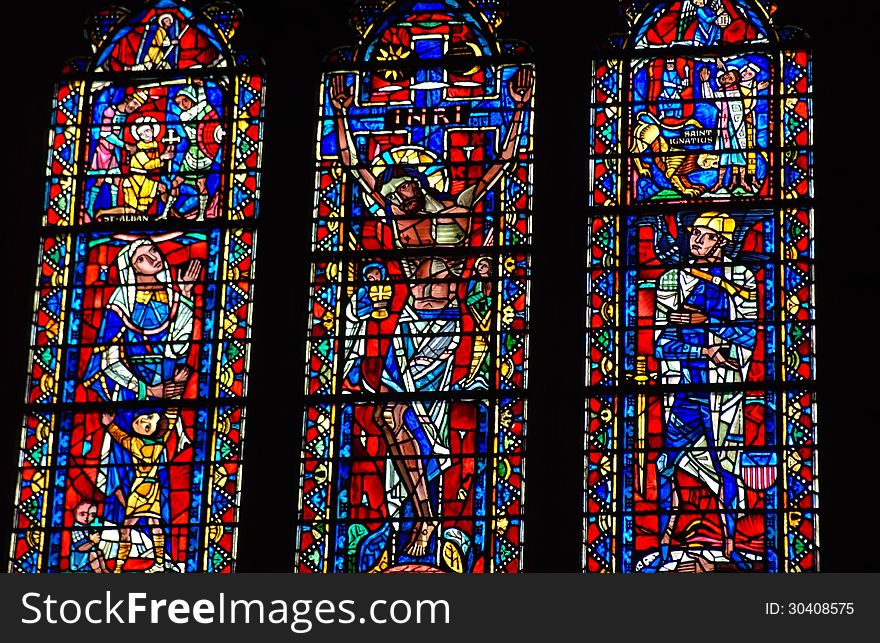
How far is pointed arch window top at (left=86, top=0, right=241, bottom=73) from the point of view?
1600 centimetres

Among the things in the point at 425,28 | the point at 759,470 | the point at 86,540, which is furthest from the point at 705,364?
the point at 86,540

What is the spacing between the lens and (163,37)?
16109 millimetres

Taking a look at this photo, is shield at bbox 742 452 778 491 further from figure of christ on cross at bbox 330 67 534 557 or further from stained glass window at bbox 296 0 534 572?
figure of christ on cross at bbox 330 67 534 557

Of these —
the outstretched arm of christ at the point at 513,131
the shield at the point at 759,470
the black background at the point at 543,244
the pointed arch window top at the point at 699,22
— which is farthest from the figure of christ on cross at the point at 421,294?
the shield at the point at 759,470

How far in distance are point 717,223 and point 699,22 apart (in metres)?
1.27

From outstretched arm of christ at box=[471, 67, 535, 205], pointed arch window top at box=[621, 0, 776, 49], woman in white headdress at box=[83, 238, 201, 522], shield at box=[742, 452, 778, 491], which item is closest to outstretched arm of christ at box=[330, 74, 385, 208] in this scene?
outstretched arm of christ at box=[471, 67, 535, 205]

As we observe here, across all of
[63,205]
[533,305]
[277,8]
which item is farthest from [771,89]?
[63,205]

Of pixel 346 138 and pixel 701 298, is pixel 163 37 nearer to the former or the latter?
pixel 346 138

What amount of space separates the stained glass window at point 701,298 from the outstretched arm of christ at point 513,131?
371 mm

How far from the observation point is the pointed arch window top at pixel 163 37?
16.0 metres

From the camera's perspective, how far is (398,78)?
15.7 meters
